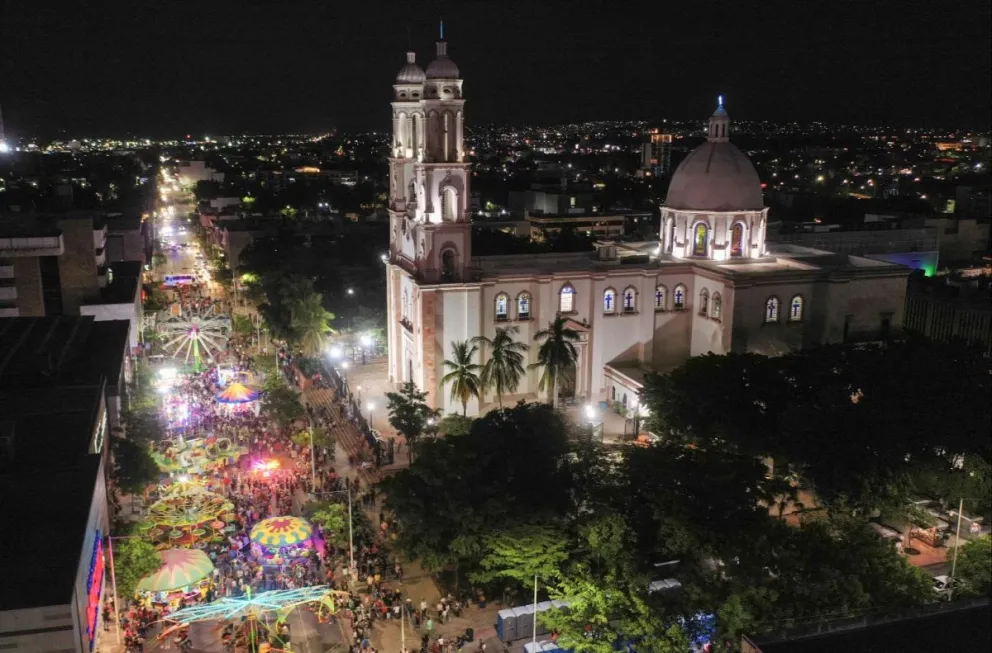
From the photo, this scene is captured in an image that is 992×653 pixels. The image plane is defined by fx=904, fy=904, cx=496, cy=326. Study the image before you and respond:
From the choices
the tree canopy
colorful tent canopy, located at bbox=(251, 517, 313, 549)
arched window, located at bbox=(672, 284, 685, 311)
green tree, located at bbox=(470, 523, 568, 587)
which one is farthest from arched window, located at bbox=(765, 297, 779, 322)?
colorful tent canopy, located at bbox=(251, 517, 313, 549)

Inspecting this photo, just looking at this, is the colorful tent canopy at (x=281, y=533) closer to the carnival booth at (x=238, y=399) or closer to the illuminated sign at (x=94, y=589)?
the illuminated sign at (x=94, y=589)

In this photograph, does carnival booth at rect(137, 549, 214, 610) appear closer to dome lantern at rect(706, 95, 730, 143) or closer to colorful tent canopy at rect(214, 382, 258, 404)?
colorful tent canopy at rect(214, 382, 258, 404)

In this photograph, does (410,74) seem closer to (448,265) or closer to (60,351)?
(448,265)

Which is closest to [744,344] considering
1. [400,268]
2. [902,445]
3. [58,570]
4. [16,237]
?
[902,445]

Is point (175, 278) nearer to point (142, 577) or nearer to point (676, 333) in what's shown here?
point (676, 333)

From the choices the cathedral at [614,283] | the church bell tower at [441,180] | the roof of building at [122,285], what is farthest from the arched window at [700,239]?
the roof of building at [122,285]

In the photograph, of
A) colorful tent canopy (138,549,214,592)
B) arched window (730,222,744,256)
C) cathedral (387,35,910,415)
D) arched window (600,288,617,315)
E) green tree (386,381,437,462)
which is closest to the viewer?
colorful tent canopy (138,549,214,592)

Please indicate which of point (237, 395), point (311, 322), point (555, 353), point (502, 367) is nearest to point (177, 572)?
point (237, 395)
